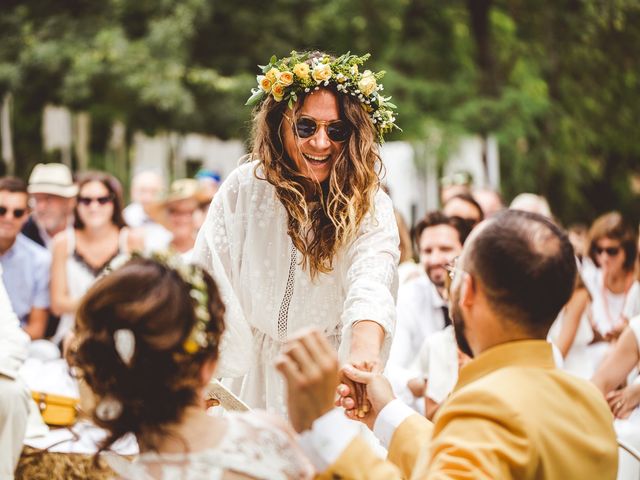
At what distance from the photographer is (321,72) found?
4.27 m

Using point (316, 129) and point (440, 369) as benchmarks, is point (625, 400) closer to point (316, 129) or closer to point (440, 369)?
point (440, 369)

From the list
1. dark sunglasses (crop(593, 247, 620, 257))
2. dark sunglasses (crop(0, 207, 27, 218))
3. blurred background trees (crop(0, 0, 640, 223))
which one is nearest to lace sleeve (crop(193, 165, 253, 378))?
dark sunglasses (crop(0, 207, 27, 218))

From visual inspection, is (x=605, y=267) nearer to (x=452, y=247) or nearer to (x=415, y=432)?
(x=452, y=247)

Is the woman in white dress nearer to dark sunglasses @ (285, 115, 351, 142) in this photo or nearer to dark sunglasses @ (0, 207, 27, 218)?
dark sunglasses @ (0, 207, 27, 218)

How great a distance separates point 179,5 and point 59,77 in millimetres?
1979

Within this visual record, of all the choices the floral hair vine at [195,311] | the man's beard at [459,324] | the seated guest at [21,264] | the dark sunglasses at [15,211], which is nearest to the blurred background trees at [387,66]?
the seated guest at [21,264]

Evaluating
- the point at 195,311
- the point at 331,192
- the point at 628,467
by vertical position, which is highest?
the point at 331,192

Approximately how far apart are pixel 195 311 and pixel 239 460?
1.30 ft

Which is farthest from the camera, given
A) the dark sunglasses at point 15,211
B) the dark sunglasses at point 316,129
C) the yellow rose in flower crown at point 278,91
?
the dark sunglasses at point 15,211

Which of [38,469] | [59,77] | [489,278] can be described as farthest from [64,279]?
[59,77]

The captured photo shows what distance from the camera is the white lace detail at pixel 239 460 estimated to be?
2656mm

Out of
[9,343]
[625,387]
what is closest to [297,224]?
[9,343]

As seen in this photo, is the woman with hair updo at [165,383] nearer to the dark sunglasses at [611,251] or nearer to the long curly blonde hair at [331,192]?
the long curly blonde hair at [331,192]

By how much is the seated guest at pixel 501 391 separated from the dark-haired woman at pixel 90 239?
590 centimetres
